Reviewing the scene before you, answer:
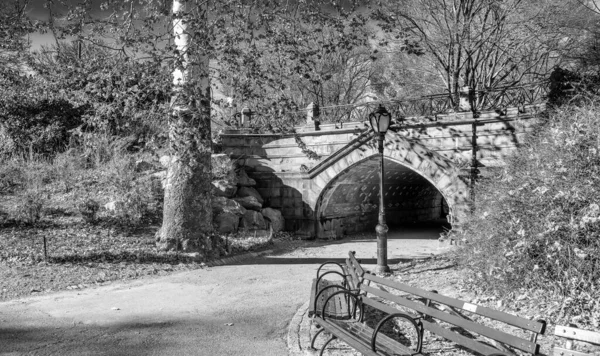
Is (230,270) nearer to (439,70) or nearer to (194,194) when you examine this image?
(194,194)

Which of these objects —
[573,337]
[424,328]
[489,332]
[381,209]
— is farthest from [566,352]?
[381,209]

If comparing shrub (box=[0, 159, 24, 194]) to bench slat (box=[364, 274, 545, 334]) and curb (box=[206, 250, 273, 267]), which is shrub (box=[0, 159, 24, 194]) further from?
bench slat (box=[364, 274, 545, 334])

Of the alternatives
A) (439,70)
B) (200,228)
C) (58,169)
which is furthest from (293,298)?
(439,70)

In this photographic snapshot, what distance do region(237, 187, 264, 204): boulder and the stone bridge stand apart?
17.8 inches

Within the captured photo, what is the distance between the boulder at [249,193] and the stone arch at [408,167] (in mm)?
1961

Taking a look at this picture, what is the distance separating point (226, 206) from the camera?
653 inches

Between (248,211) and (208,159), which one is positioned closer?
(208,159)

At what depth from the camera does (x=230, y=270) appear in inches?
430

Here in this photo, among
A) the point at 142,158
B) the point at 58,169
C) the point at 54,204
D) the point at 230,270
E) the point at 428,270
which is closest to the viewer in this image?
the point at 428,270

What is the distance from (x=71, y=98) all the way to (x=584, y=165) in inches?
351

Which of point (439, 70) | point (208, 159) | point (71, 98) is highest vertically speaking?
point (439, 70)

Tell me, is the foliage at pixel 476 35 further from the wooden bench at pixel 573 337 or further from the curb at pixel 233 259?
the wooden bench at pixel 573 337

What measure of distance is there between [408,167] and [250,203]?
5584mm

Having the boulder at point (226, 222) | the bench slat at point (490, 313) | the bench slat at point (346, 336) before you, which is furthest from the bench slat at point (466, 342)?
the boulder at point (226, 222)
